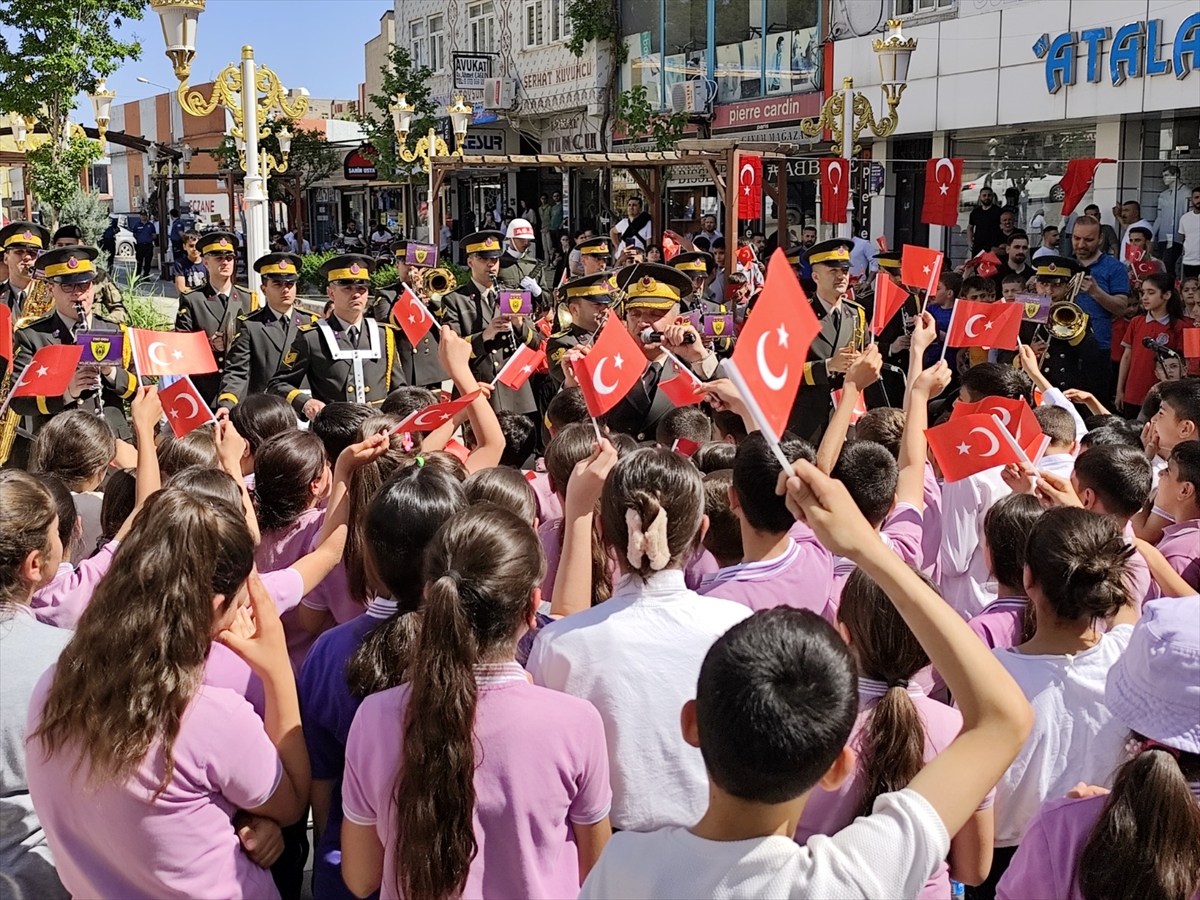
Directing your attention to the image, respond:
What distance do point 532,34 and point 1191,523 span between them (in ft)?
83.8

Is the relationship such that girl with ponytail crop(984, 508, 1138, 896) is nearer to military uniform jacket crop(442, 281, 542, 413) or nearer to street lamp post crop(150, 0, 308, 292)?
military uniform jacket crop(442, 281, 542, 413)

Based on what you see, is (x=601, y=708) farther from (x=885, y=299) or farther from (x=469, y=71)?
(x=469, y=71)

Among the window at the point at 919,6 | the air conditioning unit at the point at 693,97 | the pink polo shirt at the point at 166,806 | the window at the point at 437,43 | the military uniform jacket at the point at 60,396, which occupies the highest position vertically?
the window at the point at 437,43

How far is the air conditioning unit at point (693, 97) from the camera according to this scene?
70.4 feet

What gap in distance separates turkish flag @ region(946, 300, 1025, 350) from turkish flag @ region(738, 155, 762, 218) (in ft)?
23.5

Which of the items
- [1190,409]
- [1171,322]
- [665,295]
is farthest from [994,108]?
[1190,409]

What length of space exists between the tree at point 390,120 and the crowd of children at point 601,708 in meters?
23.7

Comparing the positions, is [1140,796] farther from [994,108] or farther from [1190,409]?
[994,108]

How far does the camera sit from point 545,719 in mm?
2064

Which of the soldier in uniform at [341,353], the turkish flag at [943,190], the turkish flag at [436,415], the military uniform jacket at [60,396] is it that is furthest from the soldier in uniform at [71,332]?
the turkish flag at [943,190]

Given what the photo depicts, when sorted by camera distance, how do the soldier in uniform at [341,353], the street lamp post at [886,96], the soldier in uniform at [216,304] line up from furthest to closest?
the street lamp post at [886,96], the soldier in uniform at [216,304], the soldier in uniform at [341,353]

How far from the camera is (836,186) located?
41.2ft

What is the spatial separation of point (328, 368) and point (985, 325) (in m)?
3.54

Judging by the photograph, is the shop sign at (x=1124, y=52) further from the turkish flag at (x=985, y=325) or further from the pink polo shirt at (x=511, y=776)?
the pink polo shirt at (x=511, y=776)
